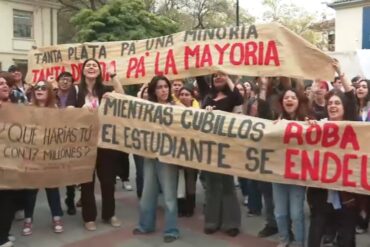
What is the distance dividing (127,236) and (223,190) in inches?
42.9

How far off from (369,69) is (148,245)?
323 inches

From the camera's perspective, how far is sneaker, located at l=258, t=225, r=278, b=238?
5.22m

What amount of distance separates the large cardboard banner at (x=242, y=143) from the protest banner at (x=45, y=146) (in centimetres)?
21

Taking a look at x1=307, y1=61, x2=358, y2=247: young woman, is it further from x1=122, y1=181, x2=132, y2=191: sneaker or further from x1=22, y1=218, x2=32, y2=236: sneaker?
x1=122, y1=181, x2=132, y2=191: sneaker

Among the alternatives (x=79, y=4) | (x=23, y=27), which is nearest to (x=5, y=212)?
(x=23, y=27)

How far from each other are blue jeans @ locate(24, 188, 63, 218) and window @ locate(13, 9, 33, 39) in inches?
1070

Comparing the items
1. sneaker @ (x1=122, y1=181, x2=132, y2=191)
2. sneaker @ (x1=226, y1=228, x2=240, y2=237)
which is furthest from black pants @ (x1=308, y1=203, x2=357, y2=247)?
sneaker @ (x1=122, y1=181, x2=132, y2=191)

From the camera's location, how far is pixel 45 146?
5195 mm

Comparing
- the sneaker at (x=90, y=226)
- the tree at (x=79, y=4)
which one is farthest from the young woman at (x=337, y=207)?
the tree at (x=79, y=4)

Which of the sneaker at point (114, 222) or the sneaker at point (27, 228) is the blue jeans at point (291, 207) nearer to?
the sneaker at point (114, 222)

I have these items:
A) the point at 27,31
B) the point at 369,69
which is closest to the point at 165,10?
the point at 27,31

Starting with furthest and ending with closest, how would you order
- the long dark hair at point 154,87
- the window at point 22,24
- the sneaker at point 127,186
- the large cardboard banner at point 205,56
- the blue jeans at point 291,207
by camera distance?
the window at point 22,24, the sneaker at point 127,186, the long dark hair at point 154,87, the large cardboard banner at point 205,56, the blue jeans at point 291,207

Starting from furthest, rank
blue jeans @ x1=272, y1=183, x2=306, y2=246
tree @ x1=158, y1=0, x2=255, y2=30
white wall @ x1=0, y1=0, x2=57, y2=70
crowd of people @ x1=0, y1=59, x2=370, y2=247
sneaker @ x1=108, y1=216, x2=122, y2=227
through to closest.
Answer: tree @ x1=158, y1=0, x2=255, y2=30
white wall @ x1=0, y1=0, x2=57, y2=70
sneaker @ x1=108, y1=216, x2=122, y2=227
blue jeans @ x1=272, y1=183, x2=306, y2=246
crowd of people @ x1=0, y1=59, x2=370, y2=247

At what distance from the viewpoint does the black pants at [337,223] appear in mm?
4201
